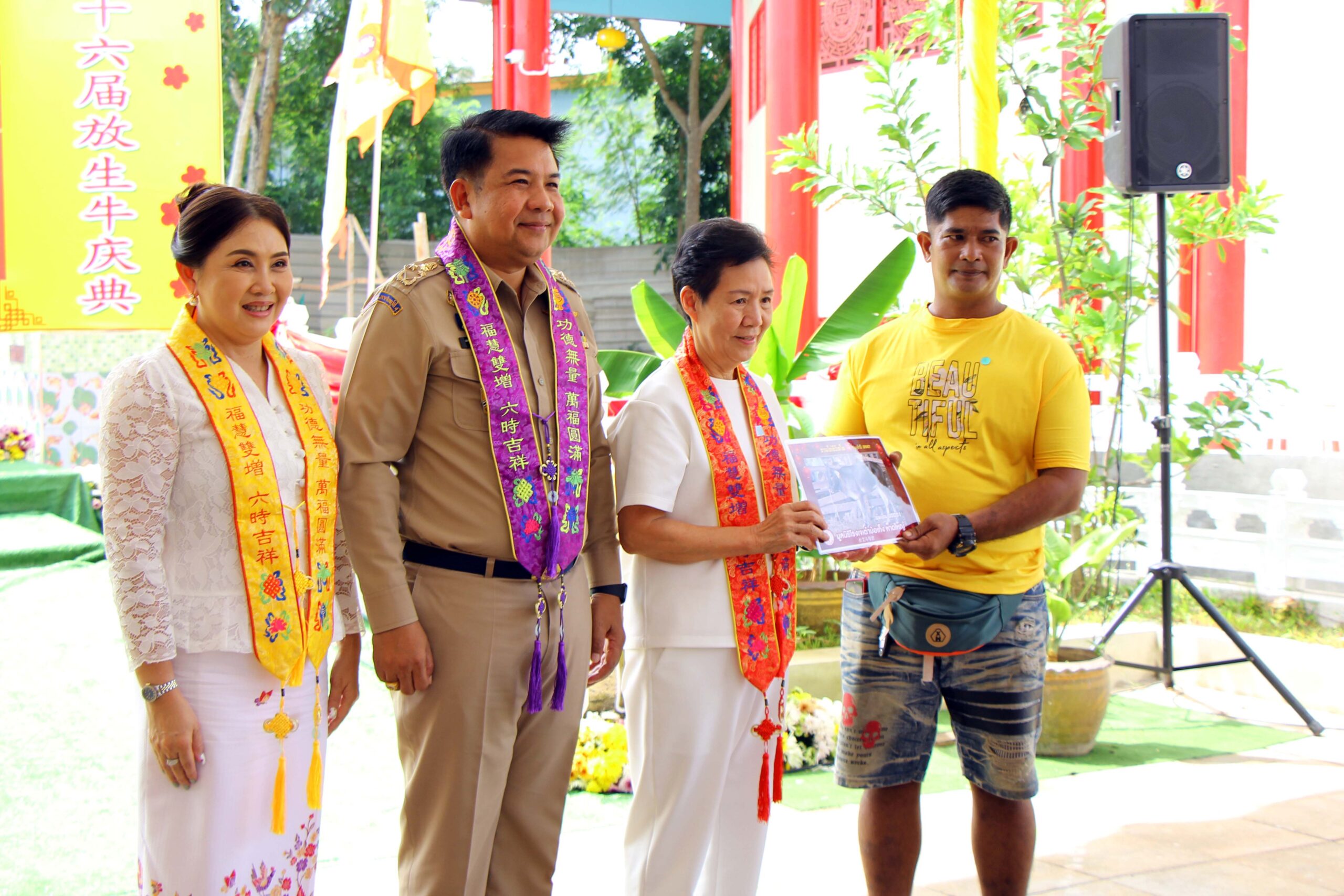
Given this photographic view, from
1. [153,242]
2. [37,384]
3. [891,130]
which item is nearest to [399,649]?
[891,130]

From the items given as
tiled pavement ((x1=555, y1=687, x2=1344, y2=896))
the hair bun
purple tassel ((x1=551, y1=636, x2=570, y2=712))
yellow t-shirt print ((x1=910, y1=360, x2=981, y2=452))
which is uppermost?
the hair bun

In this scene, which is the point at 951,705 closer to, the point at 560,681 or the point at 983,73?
the point at 560,681

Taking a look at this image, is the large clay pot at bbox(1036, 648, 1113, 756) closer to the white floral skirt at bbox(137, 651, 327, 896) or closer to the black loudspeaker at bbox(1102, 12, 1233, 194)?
the black loudspeaker at bbox(1102, 12, 1233, 194)

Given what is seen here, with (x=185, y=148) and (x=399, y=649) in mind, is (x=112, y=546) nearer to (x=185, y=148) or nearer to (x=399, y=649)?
(x=399, y=649)

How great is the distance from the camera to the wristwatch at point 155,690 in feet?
5.30

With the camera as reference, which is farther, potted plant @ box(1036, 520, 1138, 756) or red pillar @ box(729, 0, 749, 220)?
red pillar @ box(729, 0, 749, 220)

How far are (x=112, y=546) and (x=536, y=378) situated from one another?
70 cm

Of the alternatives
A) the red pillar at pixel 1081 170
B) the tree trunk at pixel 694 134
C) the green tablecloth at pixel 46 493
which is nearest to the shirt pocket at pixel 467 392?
the green tablecloth at pixel 46 493

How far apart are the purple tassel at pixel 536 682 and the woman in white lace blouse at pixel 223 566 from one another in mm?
331

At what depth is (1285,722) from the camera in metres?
4.44

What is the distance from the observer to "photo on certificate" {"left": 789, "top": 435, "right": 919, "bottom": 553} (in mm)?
2070

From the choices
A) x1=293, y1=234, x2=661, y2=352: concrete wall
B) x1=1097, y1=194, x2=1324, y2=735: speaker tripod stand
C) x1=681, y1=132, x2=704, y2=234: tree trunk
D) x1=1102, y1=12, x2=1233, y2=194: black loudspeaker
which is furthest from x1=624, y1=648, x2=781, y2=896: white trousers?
x1=681, y1=132, x2=704, y2=234: tree trunk

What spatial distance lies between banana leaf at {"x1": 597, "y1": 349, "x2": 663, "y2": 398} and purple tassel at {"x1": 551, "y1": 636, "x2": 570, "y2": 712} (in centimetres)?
256

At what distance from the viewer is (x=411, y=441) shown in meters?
1.84
